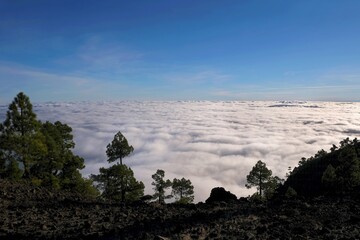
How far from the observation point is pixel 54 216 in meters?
12.8

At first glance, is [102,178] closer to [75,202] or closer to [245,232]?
[75,202]

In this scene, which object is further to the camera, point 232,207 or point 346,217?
point 232,207

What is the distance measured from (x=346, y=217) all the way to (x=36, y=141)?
27996mm

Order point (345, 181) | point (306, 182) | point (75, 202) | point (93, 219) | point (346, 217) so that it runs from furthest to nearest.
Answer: point (306, 182), point (345, 181), point (75, 202), point (93, 219), point (346, 217)

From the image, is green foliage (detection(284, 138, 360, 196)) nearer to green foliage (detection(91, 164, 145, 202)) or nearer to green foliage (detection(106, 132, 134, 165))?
green foliage (detection(91, 164, 145, 202))

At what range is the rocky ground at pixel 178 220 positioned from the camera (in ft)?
32.2

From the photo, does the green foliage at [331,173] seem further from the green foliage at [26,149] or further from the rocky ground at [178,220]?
the green foliage at [26,149]

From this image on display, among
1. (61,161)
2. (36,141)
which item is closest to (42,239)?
(36,141)

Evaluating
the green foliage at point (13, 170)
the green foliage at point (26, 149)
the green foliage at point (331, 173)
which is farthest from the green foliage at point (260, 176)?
the green foliage at point (13, 170)

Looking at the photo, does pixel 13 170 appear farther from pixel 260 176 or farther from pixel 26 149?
pixel 260 176

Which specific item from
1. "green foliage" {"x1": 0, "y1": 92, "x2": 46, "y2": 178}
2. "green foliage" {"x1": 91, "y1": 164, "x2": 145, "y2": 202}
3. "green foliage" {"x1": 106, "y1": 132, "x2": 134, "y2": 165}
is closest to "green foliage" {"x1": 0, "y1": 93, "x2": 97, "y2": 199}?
"green foliage" {"x1": 0, "y1": 92, "x2": 46, "y2": 178}

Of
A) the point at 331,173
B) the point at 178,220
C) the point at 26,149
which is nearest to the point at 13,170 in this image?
the point at 26,149

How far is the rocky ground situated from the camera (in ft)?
32.2

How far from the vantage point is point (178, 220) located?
38.0ft
